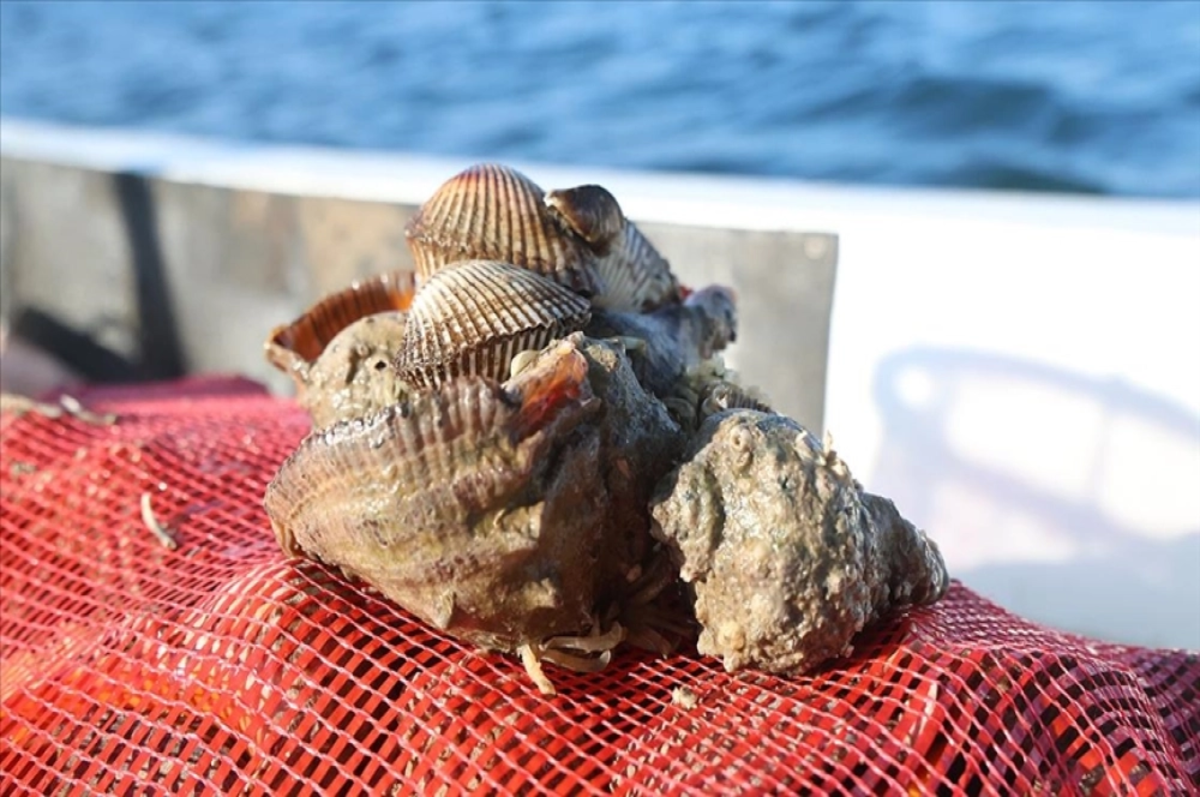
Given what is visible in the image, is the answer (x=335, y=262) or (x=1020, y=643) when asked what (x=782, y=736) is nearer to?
(x=1020, y=643)

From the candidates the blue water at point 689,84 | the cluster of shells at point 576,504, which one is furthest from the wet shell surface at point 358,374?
the blue water at point 689,84

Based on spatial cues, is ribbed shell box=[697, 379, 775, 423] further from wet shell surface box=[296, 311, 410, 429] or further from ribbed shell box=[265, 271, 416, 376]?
ribbed shell box=[265, 271, 416, 376]

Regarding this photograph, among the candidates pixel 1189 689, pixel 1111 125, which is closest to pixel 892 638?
pixel 1189 689

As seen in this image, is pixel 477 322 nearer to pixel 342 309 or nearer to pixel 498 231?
pixel 498 231

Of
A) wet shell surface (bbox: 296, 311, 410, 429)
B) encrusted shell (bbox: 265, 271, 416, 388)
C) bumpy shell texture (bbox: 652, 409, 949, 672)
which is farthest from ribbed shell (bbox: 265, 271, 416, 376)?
bumpy shell texture (bbox: 652, 409, 949, 672)

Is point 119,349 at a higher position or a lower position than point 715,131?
lower

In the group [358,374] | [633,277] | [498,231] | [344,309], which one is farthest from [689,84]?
[358,374]
